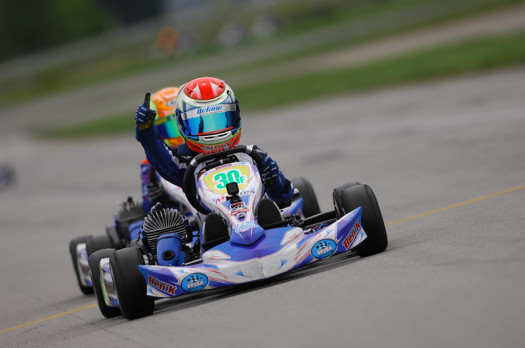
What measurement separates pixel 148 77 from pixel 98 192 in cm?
2711

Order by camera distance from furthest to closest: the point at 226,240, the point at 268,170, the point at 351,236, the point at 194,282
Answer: the point at 268,170
the point at 226,240
the point at 351,236
the point at 194,282

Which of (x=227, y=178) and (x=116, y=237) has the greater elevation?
(x=227, y=178)

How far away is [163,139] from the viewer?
922 cm

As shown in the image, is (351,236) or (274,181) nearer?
(351,236)

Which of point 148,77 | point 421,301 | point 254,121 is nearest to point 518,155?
point 421,301

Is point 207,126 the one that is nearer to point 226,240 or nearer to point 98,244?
point 226,240

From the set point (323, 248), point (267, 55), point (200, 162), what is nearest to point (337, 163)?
point (200, 162)

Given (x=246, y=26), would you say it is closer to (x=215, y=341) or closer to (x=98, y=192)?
(x=98, y=192)

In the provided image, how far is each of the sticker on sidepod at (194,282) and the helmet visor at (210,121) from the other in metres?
1.39

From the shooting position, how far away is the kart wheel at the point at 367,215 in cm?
644

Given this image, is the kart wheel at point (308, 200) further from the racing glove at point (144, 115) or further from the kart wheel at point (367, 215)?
the racing glove at point (144, 115)

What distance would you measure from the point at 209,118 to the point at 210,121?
2 centimetres

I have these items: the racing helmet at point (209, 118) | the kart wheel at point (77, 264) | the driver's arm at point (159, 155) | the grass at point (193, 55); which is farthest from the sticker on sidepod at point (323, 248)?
the grass at point (193, 55)

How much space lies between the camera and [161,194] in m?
9.02
